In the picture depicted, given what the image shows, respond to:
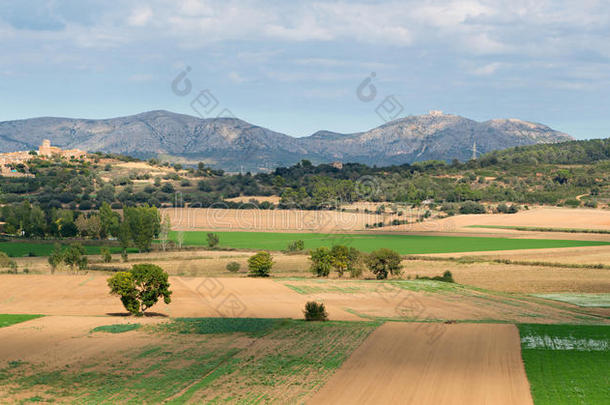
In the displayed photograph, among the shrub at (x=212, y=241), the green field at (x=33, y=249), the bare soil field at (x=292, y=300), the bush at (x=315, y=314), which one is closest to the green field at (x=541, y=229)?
the shrub at (x=212, y=241)

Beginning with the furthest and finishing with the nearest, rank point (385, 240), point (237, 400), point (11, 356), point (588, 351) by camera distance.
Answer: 1. point (385, 240)
2. point (588, 351)
3. point (11, 356)
4. point (237, 400)

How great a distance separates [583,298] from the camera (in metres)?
60.8

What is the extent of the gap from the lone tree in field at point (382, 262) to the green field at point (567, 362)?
1164 inches

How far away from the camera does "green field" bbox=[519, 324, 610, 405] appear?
27.1 metres

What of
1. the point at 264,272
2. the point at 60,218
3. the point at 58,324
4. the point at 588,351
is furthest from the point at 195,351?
the point at 60,218

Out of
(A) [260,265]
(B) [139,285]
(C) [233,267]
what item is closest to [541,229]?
(C) [233,267]

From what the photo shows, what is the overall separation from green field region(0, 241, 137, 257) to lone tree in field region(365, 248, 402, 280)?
44145 mm

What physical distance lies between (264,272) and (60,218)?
6209 centimetres

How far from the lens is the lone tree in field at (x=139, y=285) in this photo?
4747 cm

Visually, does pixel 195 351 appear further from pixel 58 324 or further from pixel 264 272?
pixel 264 272

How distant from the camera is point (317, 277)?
73.9m

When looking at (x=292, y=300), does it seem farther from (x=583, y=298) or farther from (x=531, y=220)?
(x=531, y=220)

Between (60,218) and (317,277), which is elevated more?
(60,218)

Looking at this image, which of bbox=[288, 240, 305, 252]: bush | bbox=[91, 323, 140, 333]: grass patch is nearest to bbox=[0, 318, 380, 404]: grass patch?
bbox=[91, 323, 140, 333]: grass patch
